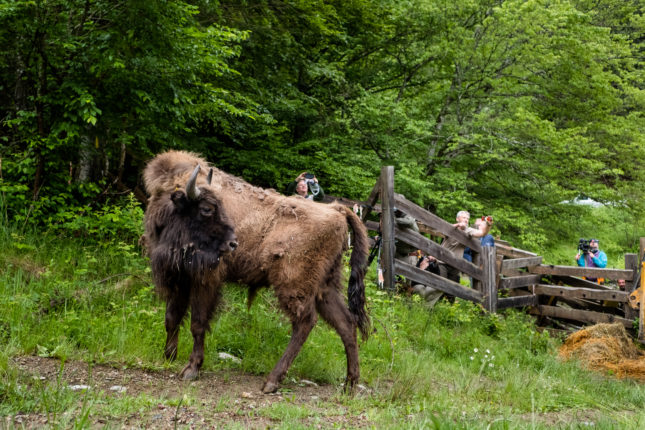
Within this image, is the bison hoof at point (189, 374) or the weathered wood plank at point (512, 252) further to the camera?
the weathered wood plank at point (512, 252)

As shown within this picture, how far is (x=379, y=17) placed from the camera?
1461 cm

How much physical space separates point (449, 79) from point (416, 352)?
9.72 meters

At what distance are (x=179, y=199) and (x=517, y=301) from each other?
7.39 meters

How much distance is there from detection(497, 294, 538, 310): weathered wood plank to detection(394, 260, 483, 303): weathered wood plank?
89cm

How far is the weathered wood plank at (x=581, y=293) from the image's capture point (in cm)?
963

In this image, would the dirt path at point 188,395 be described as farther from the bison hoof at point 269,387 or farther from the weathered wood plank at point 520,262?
the weathered wood plank at point 520,262

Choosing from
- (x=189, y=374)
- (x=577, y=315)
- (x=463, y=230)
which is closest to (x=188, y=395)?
(x=189, y=374)

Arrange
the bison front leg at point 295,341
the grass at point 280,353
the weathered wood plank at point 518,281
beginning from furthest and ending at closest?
1. the weathered wood plank at point 518,281
2. the bison front leg at point 295,341
3. the grass at point 280,353

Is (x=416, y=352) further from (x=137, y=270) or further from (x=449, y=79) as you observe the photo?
(x=449, y=79)

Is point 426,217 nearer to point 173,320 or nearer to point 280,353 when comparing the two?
point 280,353

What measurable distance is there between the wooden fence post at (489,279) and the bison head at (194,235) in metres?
5.93

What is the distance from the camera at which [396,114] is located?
13492 millimetres

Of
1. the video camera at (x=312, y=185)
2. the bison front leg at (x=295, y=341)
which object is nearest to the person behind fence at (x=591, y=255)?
the video camera at (x=312, y=185)

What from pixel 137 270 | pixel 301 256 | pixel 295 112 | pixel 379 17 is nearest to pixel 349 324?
pixel 301 256
